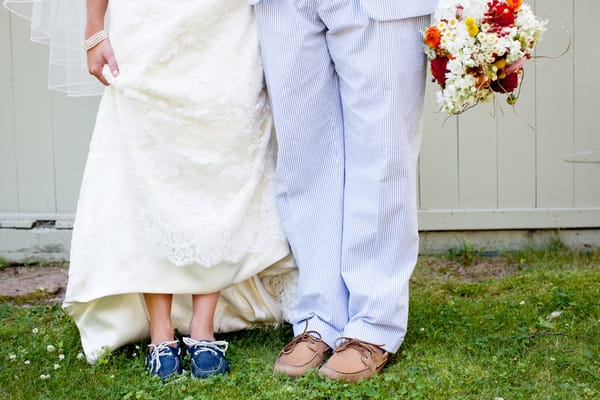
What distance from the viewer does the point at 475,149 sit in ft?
13.8

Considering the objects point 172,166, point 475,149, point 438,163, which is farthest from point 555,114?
point 172,166

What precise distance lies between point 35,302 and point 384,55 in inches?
82.9

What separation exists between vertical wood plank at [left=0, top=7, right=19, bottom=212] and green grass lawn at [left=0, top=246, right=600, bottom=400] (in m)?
0.83

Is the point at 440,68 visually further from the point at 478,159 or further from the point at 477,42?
the point at 478,159

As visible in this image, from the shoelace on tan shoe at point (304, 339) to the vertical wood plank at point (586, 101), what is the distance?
2072 mm

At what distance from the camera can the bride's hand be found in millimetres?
2637

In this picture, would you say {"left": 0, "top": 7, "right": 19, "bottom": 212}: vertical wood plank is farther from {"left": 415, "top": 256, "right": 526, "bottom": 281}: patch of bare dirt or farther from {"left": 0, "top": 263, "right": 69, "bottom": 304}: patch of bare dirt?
{"left": 415, "top": 256, "right": 526, "bottom": 281}: patch of bare dirt

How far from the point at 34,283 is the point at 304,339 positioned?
1811mm

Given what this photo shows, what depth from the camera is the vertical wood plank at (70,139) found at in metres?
4.21

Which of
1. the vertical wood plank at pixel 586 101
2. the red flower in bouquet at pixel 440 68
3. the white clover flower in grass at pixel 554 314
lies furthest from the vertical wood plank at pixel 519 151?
the red flower in bouquet at pixel 440 68

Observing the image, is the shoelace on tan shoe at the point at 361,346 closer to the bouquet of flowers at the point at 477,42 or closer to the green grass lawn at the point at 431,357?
the green grass lawn at the point at 431,357

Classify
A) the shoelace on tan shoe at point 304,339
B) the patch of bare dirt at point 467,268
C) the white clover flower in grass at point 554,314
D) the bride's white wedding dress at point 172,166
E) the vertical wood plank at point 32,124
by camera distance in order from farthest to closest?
the vertical wood plank at point 32,124 → the patch of bare dirt at point 467,268 → the white clover flower in grass at point 554,314 → the shoelace on tan shoe at point 304,339 → the bride's white wedding dress at point 172,166

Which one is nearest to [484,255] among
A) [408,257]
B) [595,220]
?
[595,220]

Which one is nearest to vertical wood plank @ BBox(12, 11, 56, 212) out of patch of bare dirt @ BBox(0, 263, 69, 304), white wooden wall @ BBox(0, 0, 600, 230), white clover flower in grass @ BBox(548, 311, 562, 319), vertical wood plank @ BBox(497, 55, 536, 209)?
white wooden wall @ BBox(0, 0, 600, 230)
